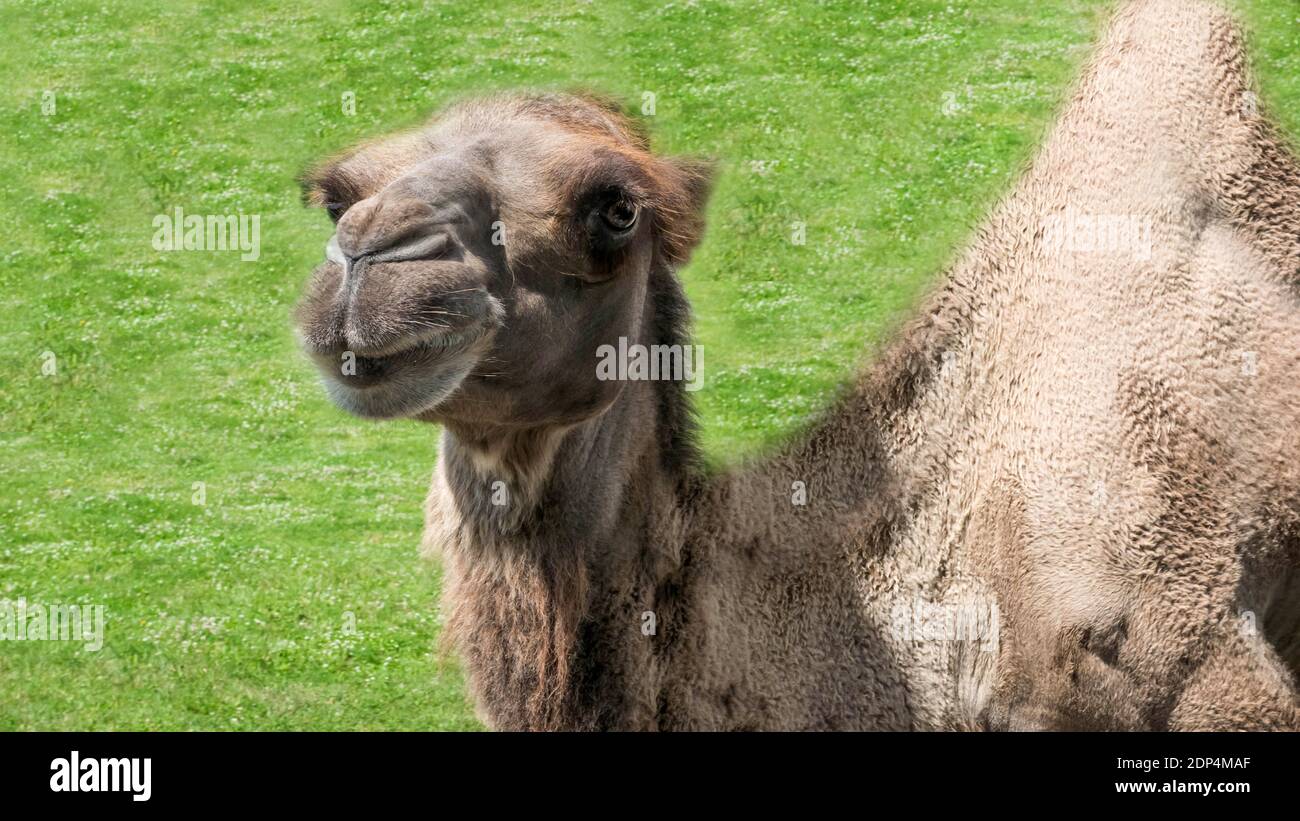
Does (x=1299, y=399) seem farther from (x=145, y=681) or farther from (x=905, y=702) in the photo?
(x=145, y=681)

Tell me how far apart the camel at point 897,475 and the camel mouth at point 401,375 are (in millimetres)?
93

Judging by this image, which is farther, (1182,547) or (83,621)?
(83,621)

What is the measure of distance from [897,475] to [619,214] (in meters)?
1.12

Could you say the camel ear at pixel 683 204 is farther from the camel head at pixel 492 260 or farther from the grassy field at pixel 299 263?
the grassy field at pixel 299 263

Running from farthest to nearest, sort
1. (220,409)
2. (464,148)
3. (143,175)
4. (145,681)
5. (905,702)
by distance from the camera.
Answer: (143,175), (220,409), (145,681), (905,702), (464,148)

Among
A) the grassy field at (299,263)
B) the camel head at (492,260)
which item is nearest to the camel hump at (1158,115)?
the grassy field at (299,263)

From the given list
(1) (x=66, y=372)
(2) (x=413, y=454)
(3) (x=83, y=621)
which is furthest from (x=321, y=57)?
(3) (x=83, y=621)

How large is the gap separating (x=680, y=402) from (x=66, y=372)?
331 inches

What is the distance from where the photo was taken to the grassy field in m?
8.02

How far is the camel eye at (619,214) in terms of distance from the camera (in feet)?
13.0

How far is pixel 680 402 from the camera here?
4328 millimetres

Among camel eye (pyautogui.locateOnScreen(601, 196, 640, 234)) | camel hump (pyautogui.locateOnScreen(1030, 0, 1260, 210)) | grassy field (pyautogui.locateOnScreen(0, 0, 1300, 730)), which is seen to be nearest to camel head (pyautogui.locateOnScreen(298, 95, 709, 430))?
camel eye (pyautogui.locateOnScreen(601, 196, 640, 234))

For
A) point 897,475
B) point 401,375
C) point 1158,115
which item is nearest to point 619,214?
point 401,375

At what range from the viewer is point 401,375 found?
3.61 m
